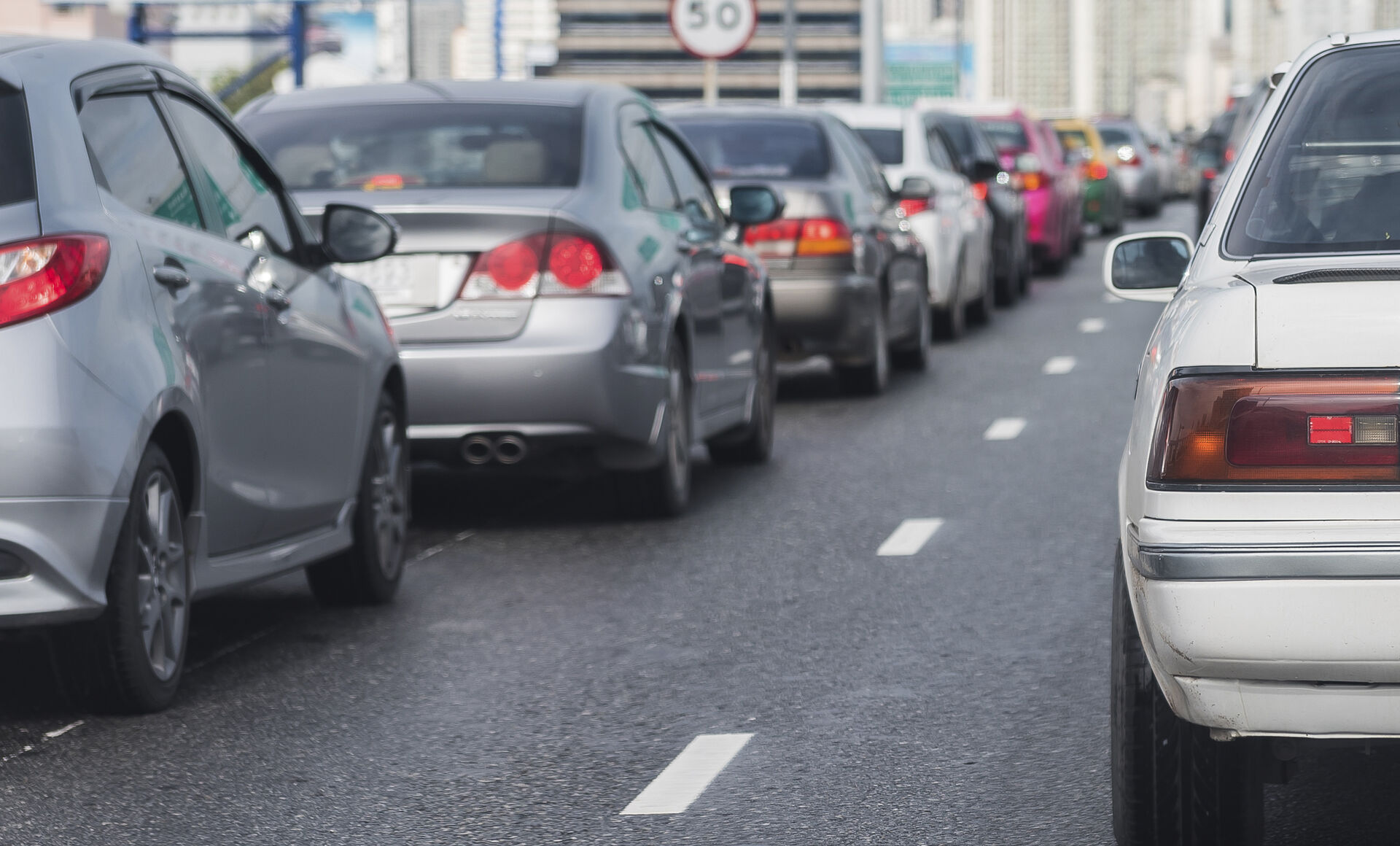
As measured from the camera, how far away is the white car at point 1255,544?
3586 mm

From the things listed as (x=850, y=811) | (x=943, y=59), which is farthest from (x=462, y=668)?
(x=943, y=59)

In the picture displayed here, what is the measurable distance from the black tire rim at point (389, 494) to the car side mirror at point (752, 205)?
10.3ft

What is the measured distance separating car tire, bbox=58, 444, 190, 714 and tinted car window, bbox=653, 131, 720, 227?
4.23 m

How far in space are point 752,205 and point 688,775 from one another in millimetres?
5596

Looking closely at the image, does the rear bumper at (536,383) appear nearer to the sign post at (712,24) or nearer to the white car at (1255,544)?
the white car at (1255,544)

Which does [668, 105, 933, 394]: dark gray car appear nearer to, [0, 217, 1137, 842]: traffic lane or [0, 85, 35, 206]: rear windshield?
[0, 217, 1137, 842]: traffic lane

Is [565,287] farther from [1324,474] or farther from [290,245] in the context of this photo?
[1324,474]

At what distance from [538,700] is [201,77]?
248 feet

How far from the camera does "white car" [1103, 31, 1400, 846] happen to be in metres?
3.59

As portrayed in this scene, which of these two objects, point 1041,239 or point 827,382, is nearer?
point 827,382

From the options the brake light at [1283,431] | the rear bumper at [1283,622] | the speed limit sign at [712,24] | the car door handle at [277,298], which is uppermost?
the speed limit sign at [712,24]

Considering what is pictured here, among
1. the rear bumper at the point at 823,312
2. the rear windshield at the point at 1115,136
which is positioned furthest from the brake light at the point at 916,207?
the rear windshield at the point at 1115,136

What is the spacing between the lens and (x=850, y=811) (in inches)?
190

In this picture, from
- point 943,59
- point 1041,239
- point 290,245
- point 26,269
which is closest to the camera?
point 26,269
